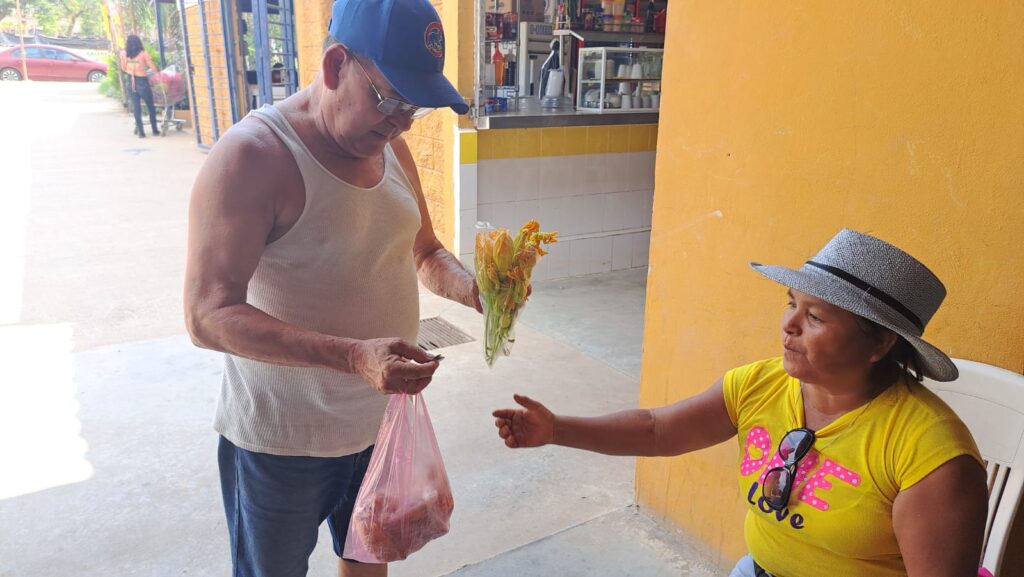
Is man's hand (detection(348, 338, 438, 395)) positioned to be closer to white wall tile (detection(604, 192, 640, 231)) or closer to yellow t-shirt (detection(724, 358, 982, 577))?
yellow t-shirt (detection(724, 358, 982, 577))

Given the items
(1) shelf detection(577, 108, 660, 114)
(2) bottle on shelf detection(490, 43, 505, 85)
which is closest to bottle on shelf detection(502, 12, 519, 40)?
(2) bottle on shelf detection(490, 43, 505, 85)

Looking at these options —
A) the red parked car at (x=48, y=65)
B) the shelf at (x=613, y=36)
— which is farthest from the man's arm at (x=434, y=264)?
the red parked car at (x=48, y=65)

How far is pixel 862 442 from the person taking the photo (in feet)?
4.86

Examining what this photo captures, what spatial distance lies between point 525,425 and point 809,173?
1.22 meters

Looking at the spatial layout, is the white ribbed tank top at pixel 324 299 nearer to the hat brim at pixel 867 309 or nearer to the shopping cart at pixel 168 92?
the hat brim at pixel 867 309

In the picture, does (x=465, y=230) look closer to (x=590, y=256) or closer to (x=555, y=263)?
(x=555, y=263)

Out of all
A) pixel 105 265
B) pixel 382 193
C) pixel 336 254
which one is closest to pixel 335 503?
pixel 336 254

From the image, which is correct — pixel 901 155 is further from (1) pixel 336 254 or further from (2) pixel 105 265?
(2) pixel 105 265

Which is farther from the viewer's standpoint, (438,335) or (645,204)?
(645,204)

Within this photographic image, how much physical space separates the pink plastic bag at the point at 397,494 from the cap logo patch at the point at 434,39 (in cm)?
82

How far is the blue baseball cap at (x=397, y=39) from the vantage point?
5.19 ft

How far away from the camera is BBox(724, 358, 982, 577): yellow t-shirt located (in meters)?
1.41

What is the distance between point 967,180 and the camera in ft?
6.04

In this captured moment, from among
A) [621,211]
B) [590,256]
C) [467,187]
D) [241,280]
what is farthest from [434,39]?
[621,211]
